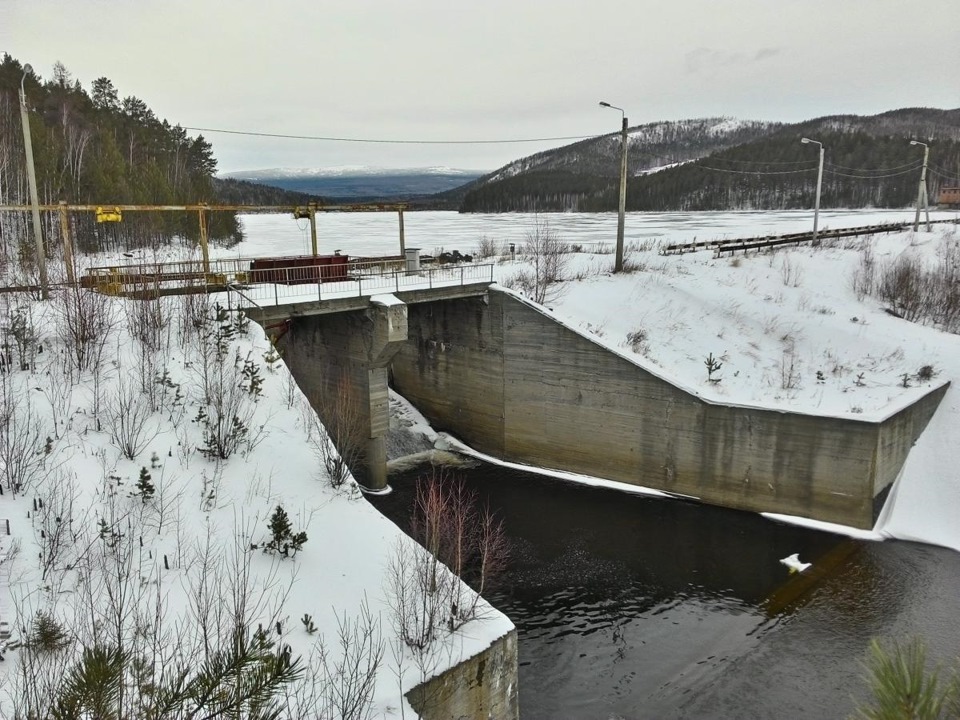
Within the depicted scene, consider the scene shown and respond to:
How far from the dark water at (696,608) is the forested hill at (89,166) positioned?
65.8 feet

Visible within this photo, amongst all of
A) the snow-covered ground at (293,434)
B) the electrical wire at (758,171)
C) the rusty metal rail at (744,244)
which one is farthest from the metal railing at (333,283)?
the electrical wire at (758,171)

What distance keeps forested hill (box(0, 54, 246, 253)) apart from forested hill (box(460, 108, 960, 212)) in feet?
233

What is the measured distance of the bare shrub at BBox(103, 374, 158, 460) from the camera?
39.9 feet

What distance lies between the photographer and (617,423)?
22.4 metres

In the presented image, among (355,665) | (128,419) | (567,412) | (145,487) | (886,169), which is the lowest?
(567,412)

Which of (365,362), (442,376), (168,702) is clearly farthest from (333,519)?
(442,376)

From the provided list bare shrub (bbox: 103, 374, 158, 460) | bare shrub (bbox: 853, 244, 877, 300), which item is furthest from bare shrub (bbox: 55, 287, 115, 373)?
bare shrub (bbox: 853, 244, 877, 300)

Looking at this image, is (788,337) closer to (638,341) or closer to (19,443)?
(638,341)

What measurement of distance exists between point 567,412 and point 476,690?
577 inches

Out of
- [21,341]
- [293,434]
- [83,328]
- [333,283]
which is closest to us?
[21,341]

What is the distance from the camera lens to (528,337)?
24.2m

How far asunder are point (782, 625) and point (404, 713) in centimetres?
1082

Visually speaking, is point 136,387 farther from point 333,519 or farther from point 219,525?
point 333,519

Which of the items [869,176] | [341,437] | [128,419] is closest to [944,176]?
[869,176]
